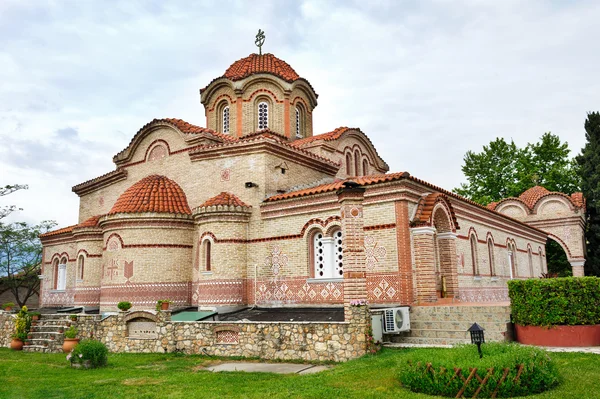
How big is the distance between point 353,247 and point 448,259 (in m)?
5.41

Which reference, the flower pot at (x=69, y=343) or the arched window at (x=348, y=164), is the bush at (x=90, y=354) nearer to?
the flower pot at (x=69, y=343)

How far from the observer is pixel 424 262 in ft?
43.6

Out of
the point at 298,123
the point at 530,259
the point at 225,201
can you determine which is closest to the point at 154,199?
the point at 225,201

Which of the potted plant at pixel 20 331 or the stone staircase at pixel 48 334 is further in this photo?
the potted plant at pixel 20 331

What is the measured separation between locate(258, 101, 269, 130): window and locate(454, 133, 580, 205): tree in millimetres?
19969

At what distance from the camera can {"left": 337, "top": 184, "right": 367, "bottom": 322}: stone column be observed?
1038 centimetres

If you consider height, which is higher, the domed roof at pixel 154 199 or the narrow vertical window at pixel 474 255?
the domed roof at pixel 154 199

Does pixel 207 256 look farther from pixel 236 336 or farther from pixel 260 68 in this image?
pixel 260 68

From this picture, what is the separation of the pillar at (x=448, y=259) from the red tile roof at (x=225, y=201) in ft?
20.4

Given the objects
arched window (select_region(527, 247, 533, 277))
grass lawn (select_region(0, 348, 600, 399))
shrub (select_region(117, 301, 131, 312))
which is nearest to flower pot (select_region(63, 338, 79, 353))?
shrub (select_region(117, 301, 131, 312))

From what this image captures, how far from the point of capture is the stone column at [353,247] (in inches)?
409

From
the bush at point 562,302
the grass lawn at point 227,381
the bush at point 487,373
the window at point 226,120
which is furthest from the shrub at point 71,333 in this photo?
the bush at point 562,302

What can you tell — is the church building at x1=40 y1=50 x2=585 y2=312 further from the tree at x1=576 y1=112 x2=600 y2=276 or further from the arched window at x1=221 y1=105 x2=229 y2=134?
the tree at x1=576 y1=112 x2=600 y2=276

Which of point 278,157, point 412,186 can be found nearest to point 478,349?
point 412,186
